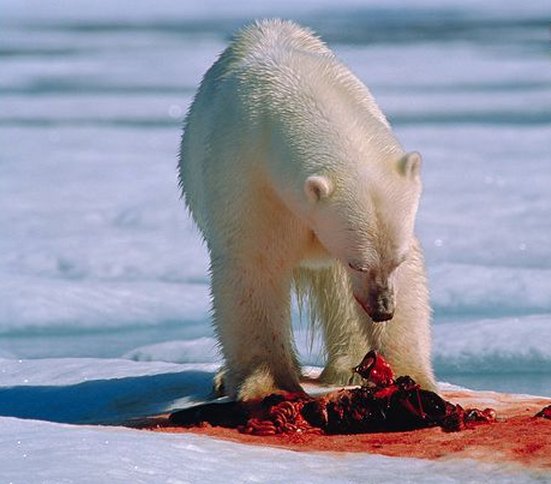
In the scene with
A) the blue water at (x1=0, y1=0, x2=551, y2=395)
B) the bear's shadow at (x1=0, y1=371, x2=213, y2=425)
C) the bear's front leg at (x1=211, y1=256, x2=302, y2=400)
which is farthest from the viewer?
the blue water at (x1=0, y1=0, x2=551, y2=395)

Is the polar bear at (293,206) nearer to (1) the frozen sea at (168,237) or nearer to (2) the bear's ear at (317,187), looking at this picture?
(2) the bear's ear at (317,187)

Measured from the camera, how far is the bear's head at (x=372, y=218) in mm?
3902

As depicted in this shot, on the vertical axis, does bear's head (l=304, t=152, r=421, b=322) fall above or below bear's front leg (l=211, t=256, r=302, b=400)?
above

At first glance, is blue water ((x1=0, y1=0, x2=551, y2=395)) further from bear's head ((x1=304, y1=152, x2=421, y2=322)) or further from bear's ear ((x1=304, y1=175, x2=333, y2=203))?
bear's ear ((x1=304, y1=175, x2=333, y2=203))

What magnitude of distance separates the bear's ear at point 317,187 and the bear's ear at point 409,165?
20cm

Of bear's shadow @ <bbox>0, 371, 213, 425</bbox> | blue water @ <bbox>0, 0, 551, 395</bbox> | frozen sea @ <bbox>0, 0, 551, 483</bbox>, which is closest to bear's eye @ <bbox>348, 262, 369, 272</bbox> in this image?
frozen sea @ <bbox>0, 0, 551, 483</bbox>

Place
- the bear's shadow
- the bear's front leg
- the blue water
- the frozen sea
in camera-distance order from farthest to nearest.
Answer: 1. the blue water
2. the bear's shadow
3. the bear's front leg
4. the frozen sea

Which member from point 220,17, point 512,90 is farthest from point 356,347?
point 220,17

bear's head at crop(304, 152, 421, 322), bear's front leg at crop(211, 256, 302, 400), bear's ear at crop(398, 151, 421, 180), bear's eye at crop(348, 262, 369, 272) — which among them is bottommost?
bear's front leg at crop(211, 256, 302, 400)

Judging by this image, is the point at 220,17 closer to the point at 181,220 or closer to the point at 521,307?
the point at 181,220

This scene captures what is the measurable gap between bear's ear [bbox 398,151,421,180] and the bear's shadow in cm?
121

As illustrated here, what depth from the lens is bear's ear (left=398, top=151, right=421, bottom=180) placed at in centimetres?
397

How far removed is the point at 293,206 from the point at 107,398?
120cm

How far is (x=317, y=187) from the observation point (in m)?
3.90
